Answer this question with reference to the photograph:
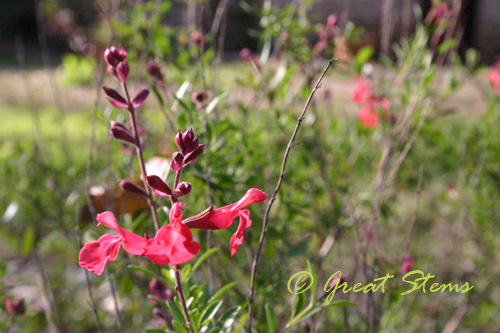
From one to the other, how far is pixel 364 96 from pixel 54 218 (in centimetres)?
118

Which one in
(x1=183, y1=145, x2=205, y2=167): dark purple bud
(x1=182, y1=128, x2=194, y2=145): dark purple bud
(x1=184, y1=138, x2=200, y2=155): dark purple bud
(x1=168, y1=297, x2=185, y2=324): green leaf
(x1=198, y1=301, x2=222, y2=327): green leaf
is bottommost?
(x1=198, y1=301, x2=222, y2=327): green leaf

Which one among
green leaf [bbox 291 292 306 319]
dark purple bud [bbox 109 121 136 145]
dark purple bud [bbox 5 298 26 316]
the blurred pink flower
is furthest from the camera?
the blurred pink flower

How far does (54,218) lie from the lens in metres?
1.86

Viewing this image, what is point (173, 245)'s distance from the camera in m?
0.69

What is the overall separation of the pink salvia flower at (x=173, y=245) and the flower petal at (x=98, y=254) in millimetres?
62

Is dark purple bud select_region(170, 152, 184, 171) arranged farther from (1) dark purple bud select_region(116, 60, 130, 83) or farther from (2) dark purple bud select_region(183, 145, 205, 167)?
(1) dark purple bud select_region(116, 60, 130, 83)

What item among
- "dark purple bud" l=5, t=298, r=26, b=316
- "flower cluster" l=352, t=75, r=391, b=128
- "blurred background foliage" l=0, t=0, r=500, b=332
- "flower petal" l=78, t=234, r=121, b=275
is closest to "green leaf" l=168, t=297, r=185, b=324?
"blurred background foliage" l=0, t=0, r=500, b=332

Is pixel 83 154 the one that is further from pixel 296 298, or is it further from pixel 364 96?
pixel 296 298

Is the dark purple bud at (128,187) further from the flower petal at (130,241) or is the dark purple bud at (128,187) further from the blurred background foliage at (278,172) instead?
the blurred background foliage at (278,172)

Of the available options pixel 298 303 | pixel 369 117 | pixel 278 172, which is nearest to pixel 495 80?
pixel 369 117

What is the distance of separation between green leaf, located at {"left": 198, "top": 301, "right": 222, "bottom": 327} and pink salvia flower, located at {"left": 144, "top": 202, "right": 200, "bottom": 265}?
0.70ft

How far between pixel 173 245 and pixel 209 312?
0.86 feet

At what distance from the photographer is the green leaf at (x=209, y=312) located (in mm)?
876

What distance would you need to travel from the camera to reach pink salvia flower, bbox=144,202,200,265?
68 cm
